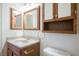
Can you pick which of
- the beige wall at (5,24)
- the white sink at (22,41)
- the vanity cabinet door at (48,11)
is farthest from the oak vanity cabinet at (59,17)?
the beige wall at (5,24)

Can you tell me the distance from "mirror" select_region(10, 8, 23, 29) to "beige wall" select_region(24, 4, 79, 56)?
10cm

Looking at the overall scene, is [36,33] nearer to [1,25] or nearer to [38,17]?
[38,17]

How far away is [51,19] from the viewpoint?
1.24m

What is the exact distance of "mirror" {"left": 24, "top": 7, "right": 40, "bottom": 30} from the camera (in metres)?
1.22

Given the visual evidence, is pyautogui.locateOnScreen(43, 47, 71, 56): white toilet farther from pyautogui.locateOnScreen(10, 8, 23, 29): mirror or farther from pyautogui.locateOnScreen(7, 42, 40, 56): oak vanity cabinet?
pyautogui.locateOnScreen(10, 8, 23, 29): mirror

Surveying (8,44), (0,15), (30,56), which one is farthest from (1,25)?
(30,56)

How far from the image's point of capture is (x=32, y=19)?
1.23m

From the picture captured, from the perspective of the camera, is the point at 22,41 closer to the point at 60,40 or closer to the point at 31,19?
the point at 31,19

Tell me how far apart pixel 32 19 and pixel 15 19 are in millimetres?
176

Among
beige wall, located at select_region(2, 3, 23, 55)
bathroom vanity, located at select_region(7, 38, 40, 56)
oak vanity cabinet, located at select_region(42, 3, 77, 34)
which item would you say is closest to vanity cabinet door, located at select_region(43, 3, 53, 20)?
oak vanity cabinet, located at select_region(42, 3, 77, 34)

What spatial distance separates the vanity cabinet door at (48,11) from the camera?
1220 millimetres

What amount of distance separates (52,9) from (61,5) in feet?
0.33

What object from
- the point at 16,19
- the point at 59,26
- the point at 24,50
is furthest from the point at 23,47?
the point at 59,26

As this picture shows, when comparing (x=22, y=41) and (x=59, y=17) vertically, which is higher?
(x=59, y=17)
